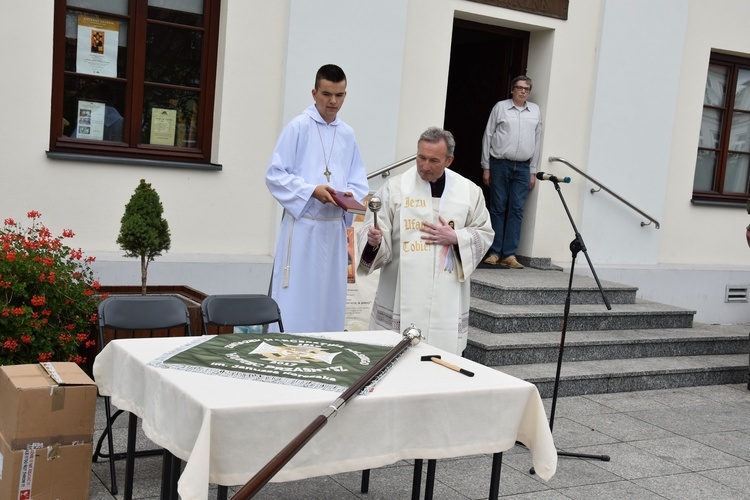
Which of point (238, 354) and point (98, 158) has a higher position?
point (98, 158)

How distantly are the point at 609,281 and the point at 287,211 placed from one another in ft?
15.8

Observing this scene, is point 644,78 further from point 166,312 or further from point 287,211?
point 166,312

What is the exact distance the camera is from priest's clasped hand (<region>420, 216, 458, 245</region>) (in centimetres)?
521

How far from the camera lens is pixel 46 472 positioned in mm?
3977

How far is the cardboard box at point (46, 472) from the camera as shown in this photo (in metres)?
3.89

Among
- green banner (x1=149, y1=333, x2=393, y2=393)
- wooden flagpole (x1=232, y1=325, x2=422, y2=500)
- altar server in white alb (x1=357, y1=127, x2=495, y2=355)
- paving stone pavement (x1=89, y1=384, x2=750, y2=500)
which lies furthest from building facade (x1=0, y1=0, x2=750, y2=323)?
wooden flagpole (x1=232, y1=325, x2=422, y2=500)

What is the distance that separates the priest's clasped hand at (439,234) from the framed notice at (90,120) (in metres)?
3.24

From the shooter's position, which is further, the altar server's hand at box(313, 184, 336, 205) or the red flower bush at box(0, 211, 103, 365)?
the altar server's hand at box(313, 184, 336, 205)

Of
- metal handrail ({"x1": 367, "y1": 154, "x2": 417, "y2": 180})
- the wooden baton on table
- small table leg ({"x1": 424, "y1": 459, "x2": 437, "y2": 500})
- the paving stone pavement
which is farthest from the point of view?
metal handrail ({"x1": 367, "y1": 154, "x2": 417, "y2": 180})

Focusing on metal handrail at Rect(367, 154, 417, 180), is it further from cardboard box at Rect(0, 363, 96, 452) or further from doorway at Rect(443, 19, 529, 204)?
cardboard box at Rect(0, 363, 96, 452)

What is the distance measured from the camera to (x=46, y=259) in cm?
521

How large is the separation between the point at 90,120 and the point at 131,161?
465 millimetres

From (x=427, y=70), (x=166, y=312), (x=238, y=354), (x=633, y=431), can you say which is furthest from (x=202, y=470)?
(x=427, y=70)

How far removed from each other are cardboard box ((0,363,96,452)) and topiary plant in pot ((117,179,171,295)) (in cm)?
191
